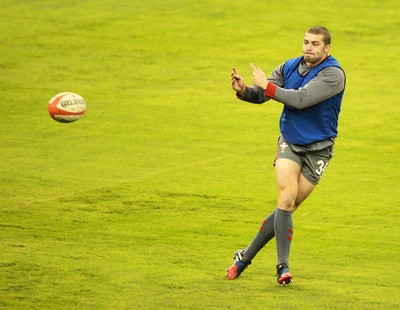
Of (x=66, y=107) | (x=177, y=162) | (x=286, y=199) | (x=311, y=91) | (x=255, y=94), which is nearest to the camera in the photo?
(x=311, y=91)

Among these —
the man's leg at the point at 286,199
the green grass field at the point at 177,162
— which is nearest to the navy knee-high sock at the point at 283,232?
the man's leg at the point at 286,199

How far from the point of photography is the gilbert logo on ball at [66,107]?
41.0 ft

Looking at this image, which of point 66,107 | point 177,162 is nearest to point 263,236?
point 66,107

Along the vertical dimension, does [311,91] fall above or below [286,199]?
above

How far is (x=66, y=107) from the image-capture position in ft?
41.1

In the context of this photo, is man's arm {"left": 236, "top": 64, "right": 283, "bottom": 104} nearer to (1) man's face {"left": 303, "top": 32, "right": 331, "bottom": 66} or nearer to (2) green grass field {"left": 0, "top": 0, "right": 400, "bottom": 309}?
(1) man's face {"left": 303, "top": 32, "right": 331, "bottom": 66}

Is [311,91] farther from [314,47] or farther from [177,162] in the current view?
[177,162]

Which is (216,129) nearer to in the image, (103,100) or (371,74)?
(103,100)

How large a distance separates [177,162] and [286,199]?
17.2 ft

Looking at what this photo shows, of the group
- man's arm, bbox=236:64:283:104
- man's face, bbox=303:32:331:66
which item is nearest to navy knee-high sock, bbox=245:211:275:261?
man's arm, bbox=236:64:283:104

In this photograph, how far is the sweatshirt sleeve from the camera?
363 inches

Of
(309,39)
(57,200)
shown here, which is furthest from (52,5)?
(309,39)

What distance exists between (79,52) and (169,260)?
11634 millimetres

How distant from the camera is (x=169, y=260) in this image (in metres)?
10.3
